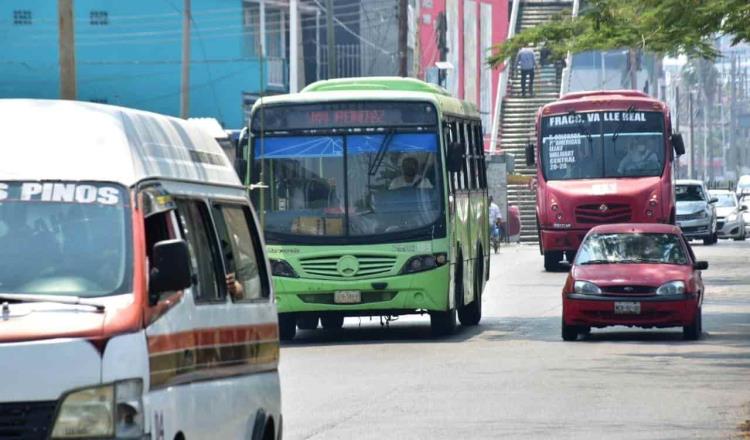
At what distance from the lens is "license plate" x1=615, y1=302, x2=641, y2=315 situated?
2258cm

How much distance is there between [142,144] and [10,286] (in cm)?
109

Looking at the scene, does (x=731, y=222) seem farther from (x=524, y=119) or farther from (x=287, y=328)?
(x=287, y=328)

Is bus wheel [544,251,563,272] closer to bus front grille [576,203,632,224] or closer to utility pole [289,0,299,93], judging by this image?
bus front grille [576,203,632,224]

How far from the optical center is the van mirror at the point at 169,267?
779 centimetres

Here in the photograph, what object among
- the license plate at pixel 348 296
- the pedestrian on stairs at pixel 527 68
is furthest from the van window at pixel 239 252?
the pedestrian on stairs at pixel 527 68

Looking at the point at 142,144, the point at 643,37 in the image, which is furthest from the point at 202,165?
the point at 643,37

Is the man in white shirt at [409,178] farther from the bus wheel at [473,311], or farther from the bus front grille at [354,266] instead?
the bus wheel at [473,311]

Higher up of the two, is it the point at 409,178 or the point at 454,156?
the point at 454,156

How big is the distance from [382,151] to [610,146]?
1801 cm

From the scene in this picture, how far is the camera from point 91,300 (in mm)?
7723

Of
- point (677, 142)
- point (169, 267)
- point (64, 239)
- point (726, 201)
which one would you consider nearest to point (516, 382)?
point (64, 239)

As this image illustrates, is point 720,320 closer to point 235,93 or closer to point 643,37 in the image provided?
point 643,37

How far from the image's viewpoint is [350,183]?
77.0 feet

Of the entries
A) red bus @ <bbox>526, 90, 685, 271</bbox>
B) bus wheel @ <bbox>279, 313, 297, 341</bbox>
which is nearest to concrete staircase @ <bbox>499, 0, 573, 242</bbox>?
red bus @ <bbox>526, 90, 685, 271</bbox>
